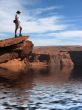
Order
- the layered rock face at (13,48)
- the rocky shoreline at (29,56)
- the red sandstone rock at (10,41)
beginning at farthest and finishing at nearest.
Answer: the rocky shoreline at (29,56) → the layered rock face at (13,48) → the red sandstone rock at (10,41)

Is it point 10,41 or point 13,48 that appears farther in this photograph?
point 13,48

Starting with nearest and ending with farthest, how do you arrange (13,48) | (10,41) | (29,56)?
(10,41)
(13,48)
(29,56)

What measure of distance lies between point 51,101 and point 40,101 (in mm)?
1029

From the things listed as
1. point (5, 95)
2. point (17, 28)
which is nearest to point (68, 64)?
point (17, 28)

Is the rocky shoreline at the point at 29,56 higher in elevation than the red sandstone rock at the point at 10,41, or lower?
lower

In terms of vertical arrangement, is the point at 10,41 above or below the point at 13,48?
above

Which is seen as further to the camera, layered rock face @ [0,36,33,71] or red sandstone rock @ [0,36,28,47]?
layered rock face @ [0,36,33,71]

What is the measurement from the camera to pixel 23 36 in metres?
73.3

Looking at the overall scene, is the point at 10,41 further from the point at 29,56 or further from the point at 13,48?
the point at 29,56

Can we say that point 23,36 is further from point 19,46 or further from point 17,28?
point 17,28

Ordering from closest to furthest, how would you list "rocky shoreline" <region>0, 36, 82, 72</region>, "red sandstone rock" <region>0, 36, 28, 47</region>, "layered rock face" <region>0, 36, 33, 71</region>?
1. "red sandstone rock" <region>0, 36, 28, 47</region>
2. "layered rock face" <region>0, 36, 33, 71</region>
3. "rocky shoreline" <region>0, 36, 82, 72</region>

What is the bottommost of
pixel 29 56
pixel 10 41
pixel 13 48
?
pixel 29 56

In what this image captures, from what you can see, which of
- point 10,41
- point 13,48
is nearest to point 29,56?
point 13,48

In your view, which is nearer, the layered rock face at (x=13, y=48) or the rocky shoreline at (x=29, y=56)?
the layered rock face at (x=13, y=48)
